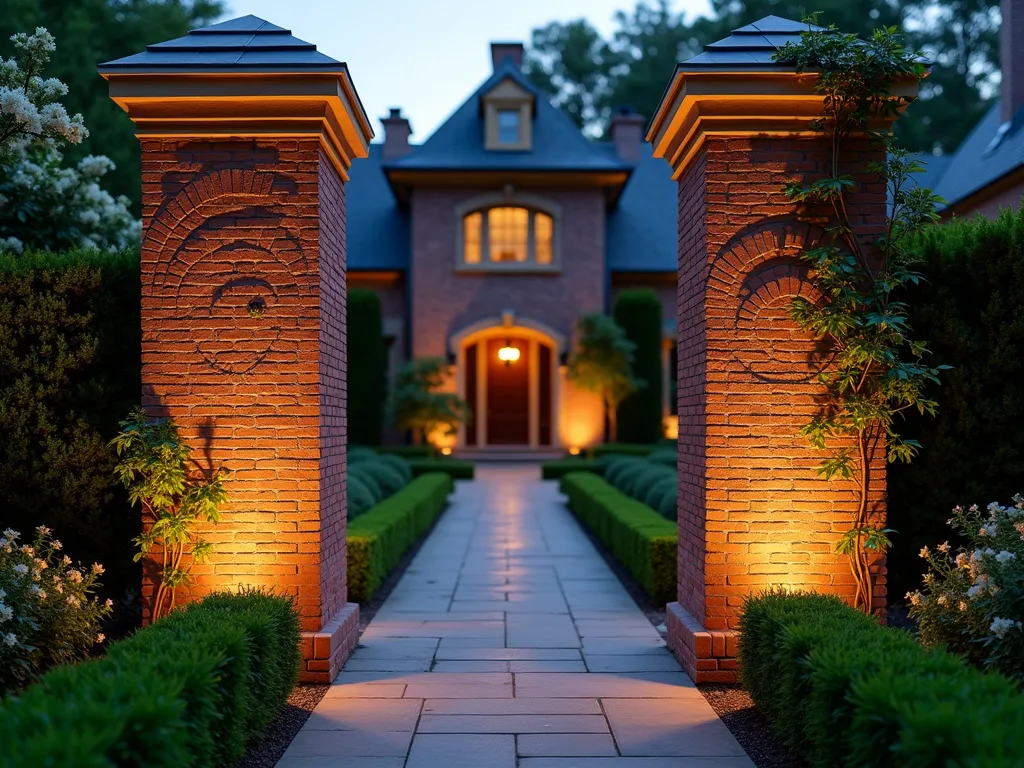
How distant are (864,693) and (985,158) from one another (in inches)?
640

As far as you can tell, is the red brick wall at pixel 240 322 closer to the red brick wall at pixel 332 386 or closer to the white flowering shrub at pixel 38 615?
the red brick wall at pixel 332 386

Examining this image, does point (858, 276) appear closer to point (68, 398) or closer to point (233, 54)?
point (233, 54)

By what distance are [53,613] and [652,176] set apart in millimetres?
22306

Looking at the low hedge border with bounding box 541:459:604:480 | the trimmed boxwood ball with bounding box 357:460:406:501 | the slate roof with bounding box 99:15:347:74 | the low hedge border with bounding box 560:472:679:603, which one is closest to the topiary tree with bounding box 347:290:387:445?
the low hedge border with bounding box 541:459:604:480

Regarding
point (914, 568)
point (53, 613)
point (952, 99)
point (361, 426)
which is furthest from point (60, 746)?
point (952, 99)

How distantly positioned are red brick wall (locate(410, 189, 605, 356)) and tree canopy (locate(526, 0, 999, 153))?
1311 cm

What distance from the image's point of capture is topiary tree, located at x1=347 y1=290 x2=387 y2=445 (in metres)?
19.5

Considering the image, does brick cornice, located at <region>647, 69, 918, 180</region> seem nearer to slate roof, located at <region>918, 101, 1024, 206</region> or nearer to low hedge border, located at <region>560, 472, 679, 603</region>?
low hedge border, located at <region>560, 472, 679, 603</region>

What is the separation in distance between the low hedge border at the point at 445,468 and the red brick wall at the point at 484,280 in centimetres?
409

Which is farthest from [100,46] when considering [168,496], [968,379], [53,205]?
[968,379]

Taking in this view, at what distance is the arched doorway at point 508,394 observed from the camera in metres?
21.6

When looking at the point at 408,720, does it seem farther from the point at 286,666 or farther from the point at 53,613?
the point at 53,613

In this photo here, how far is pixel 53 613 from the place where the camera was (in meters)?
4.58

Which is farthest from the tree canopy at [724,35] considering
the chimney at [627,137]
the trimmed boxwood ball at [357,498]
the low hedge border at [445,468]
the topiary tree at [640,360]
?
the trimmed boxwood ball at [357,498]
